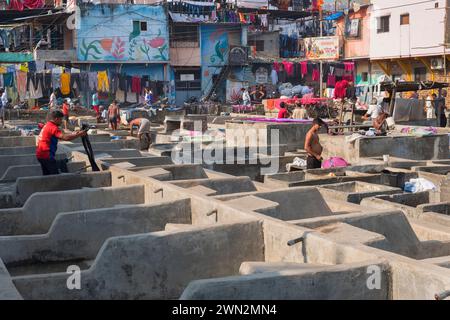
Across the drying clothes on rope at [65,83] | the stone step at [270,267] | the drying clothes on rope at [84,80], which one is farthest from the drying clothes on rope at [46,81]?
the stone step at [270,267]

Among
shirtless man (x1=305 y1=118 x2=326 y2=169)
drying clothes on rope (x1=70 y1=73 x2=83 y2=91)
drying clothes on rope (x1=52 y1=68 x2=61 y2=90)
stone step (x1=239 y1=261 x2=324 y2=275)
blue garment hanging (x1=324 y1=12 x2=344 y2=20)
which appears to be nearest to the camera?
stone step (x1=239 y1=261 x2=324 y2=275)

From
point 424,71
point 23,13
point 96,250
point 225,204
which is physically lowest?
point 96,250

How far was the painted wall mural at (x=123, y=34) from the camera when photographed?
3438 cm

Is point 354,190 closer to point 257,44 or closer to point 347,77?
point 347,77

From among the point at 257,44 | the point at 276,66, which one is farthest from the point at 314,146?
the point at 257,44

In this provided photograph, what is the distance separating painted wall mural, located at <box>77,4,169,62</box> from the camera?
113 feet

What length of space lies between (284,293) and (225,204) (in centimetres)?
280

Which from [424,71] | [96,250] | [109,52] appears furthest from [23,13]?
[96,250]

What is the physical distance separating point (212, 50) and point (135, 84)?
577 centimetres

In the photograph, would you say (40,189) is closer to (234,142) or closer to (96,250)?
(96,250)

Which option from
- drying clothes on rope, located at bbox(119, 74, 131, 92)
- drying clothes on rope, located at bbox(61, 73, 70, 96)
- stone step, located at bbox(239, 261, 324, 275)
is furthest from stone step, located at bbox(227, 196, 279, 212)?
drying clothes on rope, located at bbox(119, 74, 131, 92)

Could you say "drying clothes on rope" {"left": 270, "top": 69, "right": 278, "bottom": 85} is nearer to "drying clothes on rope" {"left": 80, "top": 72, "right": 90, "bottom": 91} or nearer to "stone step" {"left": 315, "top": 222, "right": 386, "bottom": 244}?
"drying clothes on rope" {"left": 80, "top": 72, "right": 90, "bottom": 91}

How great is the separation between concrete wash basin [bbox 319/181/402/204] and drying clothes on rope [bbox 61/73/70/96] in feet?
75.8

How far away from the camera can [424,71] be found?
33375 millimetres
